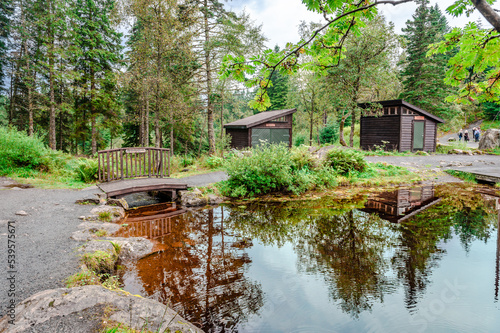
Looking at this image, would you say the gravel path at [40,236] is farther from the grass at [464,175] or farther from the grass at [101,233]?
the grass at [464,175]

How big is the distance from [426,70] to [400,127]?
951 centimetres

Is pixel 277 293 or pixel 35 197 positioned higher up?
pixel 35 197

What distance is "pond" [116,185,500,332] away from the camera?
355 centimetres

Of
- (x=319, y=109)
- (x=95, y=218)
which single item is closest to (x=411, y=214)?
(x=95, y=218)

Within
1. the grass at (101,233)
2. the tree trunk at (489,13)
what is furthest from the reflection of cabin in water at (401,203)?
the grass at (101,233)

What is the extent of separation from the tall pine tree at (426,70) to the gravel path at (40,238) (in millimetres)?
29911

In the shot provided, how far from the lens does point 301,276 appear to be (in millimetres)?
4578

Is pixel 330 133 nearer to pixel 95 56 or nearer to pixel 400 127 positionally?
pixel 400 127

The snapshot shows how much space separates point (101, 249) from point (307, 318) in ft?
11.3

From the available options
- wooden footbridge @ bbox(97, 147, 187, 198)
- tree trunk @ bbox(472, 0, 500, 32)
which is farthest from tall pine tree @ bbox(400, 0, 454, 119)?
tree trunk @ bbox(472, 0, 500, 32)

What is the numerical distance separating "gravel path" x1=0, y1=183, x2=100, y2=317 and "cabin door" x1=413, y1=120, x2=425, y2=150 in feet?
78.8

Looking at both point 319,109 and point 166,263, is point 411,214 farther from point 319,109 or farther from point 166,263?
point 319,109

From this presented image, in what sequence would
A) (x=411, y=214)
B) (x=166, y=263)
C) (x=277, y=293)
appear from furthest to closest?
(x=411, y=214) < (x=166, y=263) < (x=277, y=293)

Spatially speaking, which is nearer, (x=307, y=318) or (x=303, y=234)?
(x=307, y=318)
